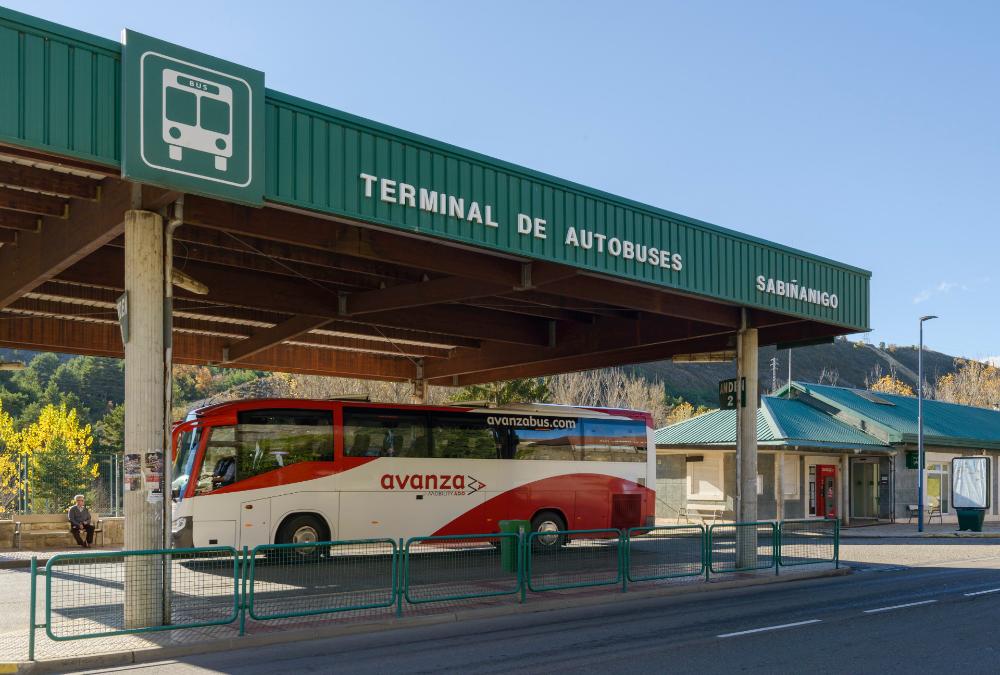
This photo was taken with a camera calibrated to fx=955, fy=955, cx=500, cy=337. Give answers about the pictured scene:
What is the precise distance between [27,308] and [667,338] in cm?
1421

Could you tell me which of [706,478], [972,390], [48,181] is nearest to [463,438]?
[48,181]

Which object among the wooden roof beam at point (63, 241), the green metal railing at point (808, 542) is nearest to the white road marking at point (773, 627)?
the green metal railing at point (808, 542)

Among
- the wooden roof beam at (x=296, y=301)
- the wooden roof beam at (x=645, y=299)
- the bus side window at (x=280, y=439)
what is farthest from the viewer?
the bus side window at (x=280, y=439)

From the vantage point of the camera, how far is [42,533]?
25.1m

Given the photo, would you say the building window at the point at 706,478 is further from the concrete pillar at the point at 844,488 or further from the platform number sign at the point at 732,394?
the platform number sign at the point at 732,394

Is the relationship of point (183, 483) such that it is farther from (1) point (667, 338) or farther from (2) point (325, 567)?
(1) point (667, 338)

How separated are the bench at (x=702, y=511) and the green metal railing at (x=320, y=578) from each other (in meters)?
24.9

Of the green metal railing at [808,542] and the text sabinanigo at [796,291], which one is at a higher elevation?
the text sabinanigo at [796,291]

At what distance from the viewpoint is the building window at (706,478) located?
37406 mm

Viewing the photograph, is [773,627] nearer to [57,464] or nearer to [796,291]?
[796,291]

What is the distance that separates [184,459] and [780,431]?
2390cm

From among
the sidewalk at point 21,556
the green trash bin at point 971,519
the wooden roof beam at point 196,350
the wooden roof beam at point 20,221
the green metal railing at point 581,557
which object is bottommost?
the green trash bin at point 971,519

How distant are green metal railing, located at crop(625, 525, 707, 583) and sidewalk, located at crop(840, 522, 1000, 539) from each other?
56.3 ft

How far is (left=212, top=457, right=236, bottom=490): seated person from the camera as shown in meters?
19.9
